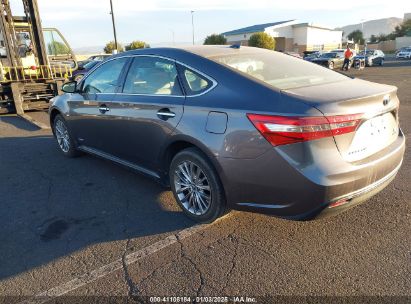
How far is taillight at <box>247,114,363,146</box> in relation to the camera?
2.46 metres

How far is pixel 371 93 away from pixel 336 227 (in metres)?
1.25

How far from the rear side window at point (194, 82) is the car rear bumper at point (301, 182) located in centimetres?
73

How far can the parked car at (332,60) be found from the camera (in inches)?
1023

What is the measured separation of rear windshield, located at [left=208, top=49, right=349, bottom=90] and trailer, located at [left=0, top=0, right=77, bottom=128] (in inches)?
276

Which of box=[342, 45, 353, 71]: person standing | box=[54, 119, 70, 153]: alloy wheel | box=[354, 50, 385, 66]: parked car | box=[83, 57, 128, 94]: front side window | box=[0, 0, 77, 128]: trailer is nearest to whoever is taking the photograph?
box=[83, 57, 128, 94]: front side window

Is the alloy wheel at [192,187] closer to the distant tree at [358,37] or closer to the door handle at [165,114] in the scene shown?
the door handle at [165,114]

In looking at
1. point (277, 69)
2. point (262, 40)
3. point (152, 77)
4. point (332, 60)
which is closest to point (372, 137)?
point (277, 69)

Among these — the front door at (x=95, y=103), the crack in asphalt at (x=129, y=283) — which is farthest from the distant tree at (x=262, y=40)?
the crack in asphalt at (x=129, y=283)

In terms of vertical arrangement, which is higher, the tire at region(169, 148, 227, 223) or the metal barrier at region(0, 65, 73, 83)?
the metal barrier at region(0, 65, 73, 83)

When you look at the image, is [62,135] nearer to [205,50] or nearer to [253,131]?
[205,50]

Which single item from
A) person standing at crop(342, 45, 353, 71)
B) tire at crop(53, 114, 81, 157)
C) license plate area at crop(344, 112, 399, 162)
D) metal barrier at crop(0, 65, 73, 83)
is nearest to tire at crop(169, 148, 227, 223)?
license plate area at crop(344, 112, 399, 162)

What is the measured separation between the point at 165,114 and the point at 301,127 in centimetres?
142

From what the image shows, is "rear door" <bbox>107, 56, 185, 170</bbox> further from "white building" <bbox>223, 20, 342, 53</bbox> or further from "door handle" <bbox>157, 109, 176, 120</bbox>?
"white building" <bbox>223, 20, 342, 53</bbox>

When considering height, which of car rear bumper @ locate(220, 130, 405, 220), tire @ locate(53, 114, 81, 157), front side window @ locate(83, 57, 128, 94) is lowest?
tire @ locate(53, 114, 81, 157)
